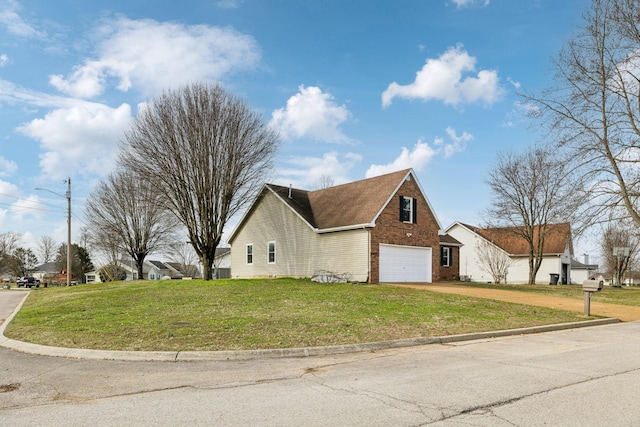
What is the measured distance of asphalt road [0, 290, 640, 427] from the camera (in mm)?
5176

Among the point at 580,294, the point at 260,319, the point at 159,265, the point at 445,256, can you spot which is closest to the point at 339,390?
the point at 260,319

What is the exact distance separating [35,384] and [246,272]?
2830 cm

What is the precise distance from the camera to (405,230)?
28.1 metres

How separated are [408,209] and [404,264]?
3302mm

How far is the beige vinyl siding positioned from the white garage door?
158 centimetres

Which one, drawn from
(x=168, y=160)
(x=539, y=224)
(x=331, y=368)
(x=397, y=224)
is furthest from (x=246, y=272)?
(x=331, y=368)

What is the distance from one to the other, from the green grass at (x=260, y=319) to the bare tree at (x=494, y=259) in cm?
2334

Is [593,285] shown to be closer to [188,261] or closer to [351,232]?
[351,232]

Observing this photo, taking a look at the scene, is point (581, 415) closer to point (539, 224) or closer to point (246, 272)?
point (246, 272)

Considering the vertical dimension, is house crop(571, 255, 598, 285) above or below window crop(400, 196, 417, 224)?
below

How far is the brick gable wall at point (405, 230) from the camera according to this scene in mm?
26234

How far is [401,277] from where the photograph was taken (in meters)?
27.9

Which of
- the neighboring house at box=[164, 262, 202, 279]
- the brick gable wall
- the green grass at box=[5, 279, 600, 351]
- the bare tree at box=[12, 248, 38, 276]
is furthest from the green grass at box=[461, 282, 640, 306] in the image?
the bare tree at box=[12, 248, 38, 276]

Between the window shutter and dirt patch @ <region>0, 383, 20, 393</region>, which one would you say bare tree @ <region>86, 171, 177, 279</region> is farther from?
dirt patch @ <region>0, 383, 20, 393</region>
